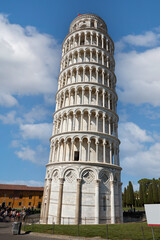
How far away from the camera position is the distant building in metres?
54.9

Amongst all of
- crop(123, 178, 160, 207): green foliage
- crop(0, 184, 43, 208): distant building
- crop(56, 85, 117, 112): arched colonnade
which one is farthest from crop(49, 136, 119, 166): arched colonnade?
crop(123, 178, 160, 207): green foliage

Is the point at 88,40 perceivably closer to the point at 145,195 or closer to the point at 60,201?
the point at 60,201

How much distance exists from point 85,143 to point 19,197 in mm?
43190

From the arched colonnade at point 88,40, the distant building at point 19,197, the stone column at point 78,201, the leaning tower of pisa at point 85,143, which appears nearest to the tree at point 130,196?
the distant building at point 19,197

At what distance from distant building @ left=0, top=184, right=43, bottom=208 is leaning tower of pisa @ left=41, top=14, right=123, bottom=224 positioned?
3548 cm

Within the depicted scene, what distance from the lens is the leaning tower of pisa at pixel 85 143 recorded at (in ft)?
73.8

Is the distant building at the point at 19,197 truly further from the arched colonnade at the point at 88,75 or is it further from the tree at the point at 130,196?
the arched colonnade at the point at 88,75

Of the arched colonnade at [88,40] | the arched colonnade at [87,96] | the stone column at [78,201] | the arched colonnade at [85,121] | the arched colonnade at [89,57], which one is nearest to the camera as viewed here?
the stone column at [78,201]

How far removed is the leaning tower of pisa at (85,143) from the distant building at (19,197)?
116 ft

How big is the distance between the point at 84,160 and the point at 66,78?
1646 centimetres

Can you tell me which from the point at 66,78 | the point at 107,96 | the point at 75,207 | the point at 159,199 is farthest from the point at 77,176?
the point at 159,199

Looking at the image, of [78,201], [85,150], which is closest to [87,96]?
[85,150]

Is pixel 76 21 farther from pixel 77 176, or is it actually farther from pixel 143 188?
pixel 143 188

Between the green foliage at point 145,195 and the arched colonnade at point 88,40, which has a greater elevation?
the arched colonnade at point 88,40
